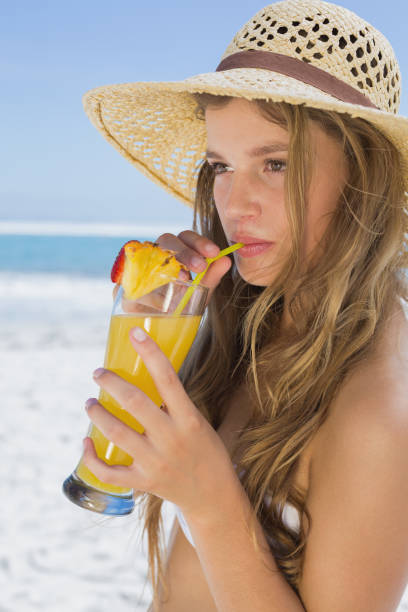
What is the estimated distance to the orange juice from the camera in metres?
1.40

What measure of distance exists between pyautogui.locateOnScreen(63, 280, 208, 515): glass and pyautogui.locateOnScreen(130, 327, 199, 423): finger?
0.17m

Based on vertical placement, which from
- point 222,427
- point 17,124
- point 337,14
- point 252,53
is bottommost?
point 17,124

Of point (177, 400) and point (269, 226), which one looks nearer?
point (177, 400)

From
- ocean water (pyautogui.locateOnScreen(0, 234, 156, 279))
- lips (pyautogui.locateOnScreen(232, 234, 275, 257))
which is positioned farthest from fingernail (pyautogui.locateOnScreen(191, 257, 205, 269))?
ocean water (pyautogui.locateOnScreen(0, 234, 156, 279))

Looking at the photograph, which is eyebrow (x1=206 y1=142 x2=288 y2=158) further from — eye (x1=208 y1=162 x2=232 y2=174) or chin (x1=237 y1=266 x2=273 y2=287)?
chin (x1=237 y1=266 x2=273 y2=287)

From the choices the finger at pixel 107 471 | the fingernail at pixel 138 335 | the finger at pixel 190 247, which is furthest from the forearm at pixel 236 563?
the finger at pixel 190 247

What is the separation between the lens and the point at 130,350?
1396mm

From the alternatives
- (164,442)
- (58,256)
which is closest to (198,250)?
(164,442)

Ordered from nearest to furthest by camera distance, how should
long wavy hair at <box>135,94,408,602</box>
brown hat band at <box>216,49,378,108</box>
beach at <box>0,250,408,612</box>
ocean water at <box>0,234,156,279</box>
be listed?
long wavy hair at <box>135,94,408,602</box> → brown hat band at <box>216,49,378,108</box> → beach at <box>0,250,408,612</box> → ocean water at <box>0,234,156,279</box>

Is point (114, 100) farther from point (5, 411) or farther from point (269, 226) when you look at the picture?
point (5, 411)

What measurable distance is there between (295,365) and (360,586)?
599 mm

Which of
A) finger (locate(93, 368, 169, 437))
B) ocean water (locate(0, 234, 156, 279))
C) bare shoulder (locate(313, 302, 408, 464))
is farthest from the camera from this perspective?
ocean water (locate(0, 234, 156, 279))

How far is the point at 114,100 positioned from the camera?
2176mm

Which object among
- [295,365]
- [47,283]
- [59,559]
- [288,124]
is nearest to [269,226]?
[288,124]
